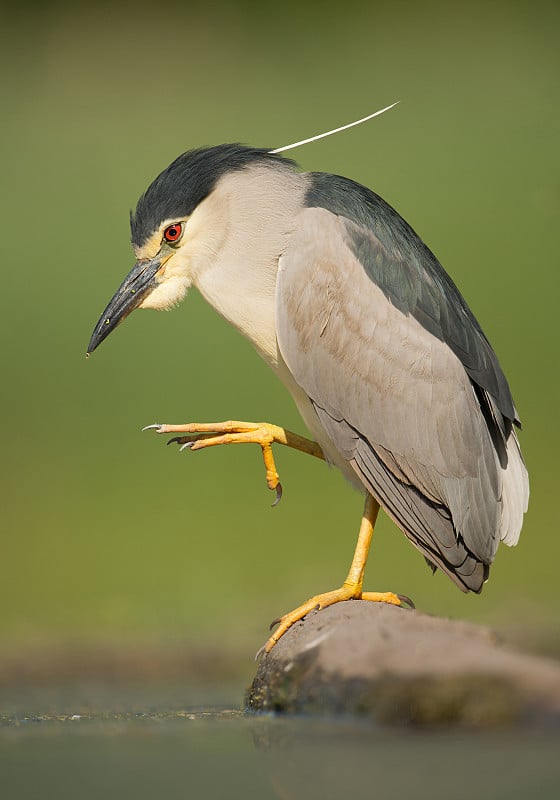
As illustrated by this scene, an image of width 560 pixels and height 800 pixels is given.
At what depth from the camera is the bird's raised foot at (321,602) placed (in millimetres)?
2562

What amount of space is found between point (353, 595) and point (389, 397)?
426 millimetres

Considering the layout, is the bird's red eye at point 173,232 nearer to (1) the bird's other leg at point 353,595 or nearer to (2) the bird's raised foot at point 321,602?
(1) the bird's other leg at point 353,595

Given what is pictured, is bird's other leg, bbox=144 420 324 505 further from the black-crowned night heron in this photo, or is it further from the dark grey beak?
the dark grey beak

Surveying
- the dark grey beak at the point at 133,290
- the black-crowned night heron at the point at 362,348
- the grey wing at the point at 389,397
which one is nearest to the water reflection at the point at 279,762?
the black-crowned night heron at the point at 362,348

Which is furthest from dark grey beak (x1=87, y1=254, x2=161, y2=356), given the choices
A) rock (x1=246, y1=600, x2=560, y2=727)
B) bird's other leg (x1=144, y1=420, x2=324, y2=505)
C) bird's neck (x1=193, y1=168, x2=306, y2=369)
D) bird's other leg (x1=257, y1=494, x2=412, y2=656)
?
rock (x1=246, y1=600, x2=560, y2=727)

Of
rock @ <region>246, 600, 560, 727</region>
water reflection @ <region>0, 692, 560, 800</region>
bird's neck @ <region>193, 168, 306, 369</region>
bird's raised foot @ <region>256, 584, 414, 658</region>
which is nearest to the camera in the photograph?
water reflection @ <region>0, 692, 560, 800</region>

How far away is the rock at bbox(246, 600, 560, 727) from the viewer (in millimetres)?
2055

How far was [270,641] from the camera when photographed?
8.34 feet

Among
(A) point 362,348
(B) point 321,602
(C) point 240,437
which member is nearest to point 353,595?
(B) point 321,602

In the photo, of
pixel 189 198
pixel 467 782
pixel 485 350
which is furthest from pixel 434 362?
pixel 467 782

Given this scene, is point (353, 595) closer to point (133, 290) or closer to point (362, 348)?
point (362, 348)

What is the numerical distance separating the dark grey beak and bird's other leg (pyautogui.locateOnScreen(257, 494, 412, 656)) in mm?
683

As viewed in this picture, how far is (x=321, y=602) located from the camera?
2.64 metres

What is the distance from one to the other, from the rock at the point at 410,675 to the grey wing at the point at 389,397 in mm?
308
